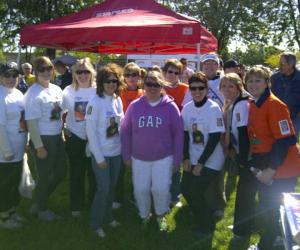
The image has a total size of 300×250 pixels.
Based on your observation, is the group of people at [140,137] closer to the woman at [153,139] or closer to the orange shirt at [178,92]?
the woman at [153,139]

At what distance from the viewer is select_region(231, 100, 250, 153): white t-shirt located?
13.4 feet

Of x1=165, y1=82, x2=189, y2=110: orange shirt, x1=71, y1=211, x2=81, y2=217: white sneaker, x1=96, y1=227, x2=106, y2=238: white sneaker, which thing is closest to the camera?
x1=96, y1=227, x2=106, y2=238: white sneaker

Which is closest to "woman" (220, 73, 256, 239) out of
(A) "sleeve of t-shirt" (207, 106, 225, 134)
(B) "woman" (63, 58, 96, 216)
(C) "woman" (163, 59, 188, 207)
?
(A) "sleeve of t-shirt" (207, 106, 225, 134)

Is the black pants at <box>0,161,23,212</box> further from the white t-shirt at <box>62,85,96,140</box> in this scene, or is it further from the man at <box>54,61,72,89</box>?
the man at <box>54,61,72,89</box>

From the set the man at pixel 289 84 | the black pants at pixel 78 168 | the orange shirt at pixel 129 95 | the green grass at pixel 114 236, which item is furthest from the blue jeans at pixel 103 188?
the man at pixel 289 84

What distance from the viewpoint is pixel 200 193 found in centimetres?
450

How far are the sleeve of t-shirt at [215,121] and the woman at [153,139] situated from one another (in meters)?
0.32

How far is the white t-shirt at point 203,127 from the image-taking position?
4.40 m

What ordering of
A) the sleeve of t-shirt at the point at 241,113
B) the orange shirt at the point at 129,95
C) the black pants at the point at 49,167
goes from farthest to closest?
1. the orange shirt at the point at 129,95
2. the black pants at the point at 49,167
3. the sleeve of t-shirt at the point at 241,113

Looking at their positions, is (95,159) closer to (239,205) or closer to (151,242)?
(151,242)

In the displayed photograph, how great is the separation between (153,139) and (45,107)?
129 centimetres

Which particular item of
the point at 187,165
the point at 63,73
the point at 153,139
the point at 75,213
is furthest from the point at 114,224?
the point at 63,73

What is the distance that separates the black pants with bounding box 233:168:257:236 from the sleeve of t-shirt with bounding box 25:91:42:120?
227 cm

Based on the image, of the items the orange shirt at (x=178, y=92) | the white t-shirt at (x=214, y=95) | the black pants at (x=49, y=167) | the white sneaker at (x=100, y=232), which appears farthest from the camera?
the orange shirt at (x=178, y=92)
